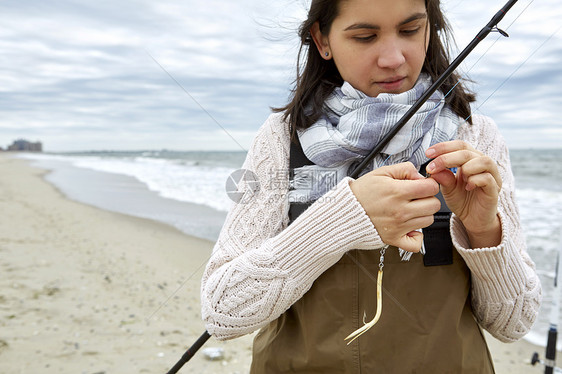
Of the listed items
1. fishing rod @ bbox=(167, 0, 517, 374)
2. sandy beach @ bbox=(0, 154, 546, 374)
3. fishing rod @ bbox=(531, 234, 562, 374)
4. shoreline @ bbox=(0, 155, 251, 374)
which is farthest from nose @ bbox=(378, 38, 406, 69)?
sandy beach @ bbox=(0, 154, 546, 374)

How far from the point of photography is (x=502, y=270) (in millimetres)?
1172

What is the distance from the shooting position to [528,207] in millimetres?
8961

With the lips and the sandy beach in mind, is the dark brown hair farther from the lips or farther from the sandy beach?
the sandy beach

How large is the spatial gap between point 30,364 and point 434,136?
10.5 ft

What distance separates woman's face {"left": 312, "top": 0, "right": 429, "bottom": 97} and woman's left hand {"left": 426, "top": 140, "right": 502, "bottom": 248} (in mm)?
316

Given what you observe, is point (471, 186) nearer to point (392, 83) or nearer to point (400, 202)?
point (400, 202)

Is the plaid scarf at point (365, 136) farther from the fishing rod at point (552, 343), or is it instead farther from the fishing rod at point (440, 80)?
the fishing rod at point (552, 343)

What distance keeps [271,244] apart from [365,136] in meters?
0.42

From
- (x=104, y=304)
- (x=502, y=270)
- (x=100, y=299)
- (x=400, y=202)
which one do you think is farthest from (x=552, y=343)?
(x=100, y=299)

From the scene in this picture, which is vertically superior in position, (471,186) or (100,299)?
(471,186)

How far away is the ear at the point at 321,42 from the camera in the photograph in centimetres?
142

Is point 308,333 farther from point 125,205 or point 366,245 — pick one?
point 125,205

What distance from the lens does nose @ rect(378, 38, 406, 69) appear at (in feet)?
4.06

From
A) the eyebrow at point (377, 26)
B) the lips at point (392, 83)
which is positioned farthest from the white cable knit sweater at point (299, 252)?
the eyebrow at point (377, 26)
